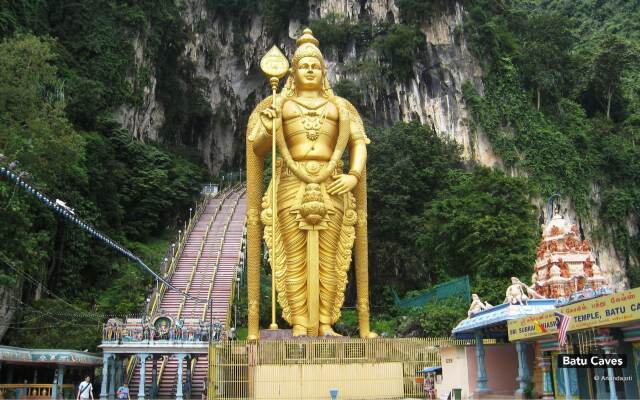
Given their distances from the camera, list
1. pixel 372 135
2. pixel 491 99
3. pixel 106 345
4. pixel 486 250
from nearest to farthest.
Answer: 1. pixel 106 345
2. pixel 486 250
3. pixel 372 135
4. pixel 491 99

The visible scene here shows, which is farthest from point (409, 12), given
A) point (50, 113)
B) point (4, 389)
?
point (4, 389)

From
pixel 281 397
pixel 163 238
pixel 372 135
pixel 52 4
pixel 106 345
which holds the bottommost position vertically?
pixel 281 397

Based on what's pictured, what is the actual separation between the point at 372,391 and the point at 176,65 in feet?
84.6

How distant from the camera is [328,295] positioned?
981 centimetres

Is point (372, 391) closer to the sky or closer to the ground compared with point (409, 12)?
closer to the ground

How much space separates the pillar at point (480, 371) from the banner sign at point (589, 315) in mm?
1319

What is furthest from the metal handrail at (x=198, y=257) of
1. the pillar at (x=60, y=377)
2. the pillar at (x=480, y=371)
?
the pillar at (x=480, y=371)

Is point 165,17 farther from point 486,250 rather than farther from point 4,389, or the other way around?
point 4,389

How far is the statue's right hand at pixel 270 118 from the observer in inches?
381

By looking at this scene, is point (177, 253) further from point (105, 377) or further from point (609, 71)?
point (609, 71)

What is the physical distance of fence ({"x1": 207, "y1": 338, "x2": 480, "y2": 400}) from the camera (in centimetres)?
836

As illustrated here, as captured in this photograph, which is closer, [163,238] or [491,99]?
[163,238]

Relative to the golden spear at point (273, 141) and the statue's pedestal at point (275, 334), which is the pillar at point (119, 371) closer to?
the golden spear at point (273, 141)

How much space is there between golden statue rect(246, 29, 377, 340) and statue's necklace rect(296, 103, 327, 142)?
0.6 inches
